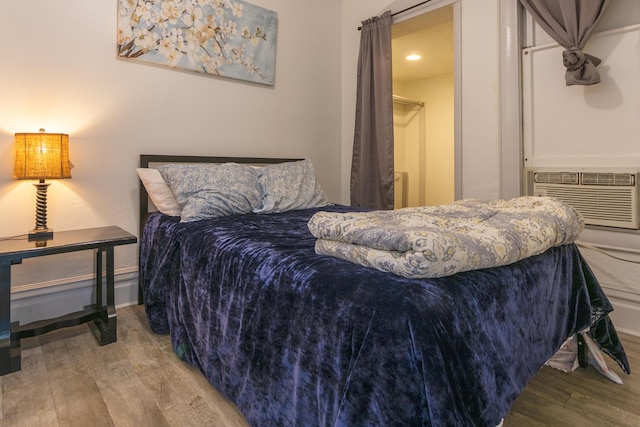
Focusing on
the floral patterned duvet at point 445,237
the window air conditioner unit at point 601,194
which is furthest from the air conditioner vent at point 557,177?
the floral patterned duvet at point 445,237

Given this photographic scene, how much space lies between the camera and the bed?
0.82 metres

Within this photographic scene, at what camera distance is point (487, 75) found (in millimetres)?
2631

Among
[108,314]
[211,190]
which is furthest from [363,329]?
[108,314]

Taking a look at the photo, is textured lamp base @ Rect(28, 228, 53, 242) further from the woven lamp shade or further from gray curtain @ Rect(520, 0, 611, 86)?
gray curtain @ Rect(520, 0, 611, 86)

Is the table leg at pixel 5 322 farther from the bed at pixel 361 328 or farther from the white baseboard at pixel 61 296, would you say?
the bed at pixel 361 328

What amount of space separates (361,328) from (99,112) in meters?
2.27

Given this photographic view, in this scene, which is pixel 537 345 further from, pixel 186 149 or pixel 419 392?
pixel 186 149

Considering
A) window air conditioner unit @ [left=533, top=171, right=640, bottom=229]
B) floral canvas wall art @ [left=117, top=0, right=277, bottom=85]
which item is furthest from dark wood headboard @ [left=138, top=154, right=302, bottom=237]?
window air conditioner unit @ [left=533, top=171, right=640, bottom=229]

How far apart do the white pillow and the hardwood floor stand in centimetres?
80

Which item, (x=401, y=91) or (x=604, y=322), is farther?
(x=401, y=91)

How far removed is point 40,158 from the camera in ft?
6.21

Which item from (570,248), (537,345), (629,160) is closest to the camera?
(537,345)

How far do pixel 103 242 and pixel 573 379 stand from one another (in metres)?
2.31

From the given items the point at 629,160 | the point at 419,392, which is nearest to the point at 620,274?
the point at 629,160
